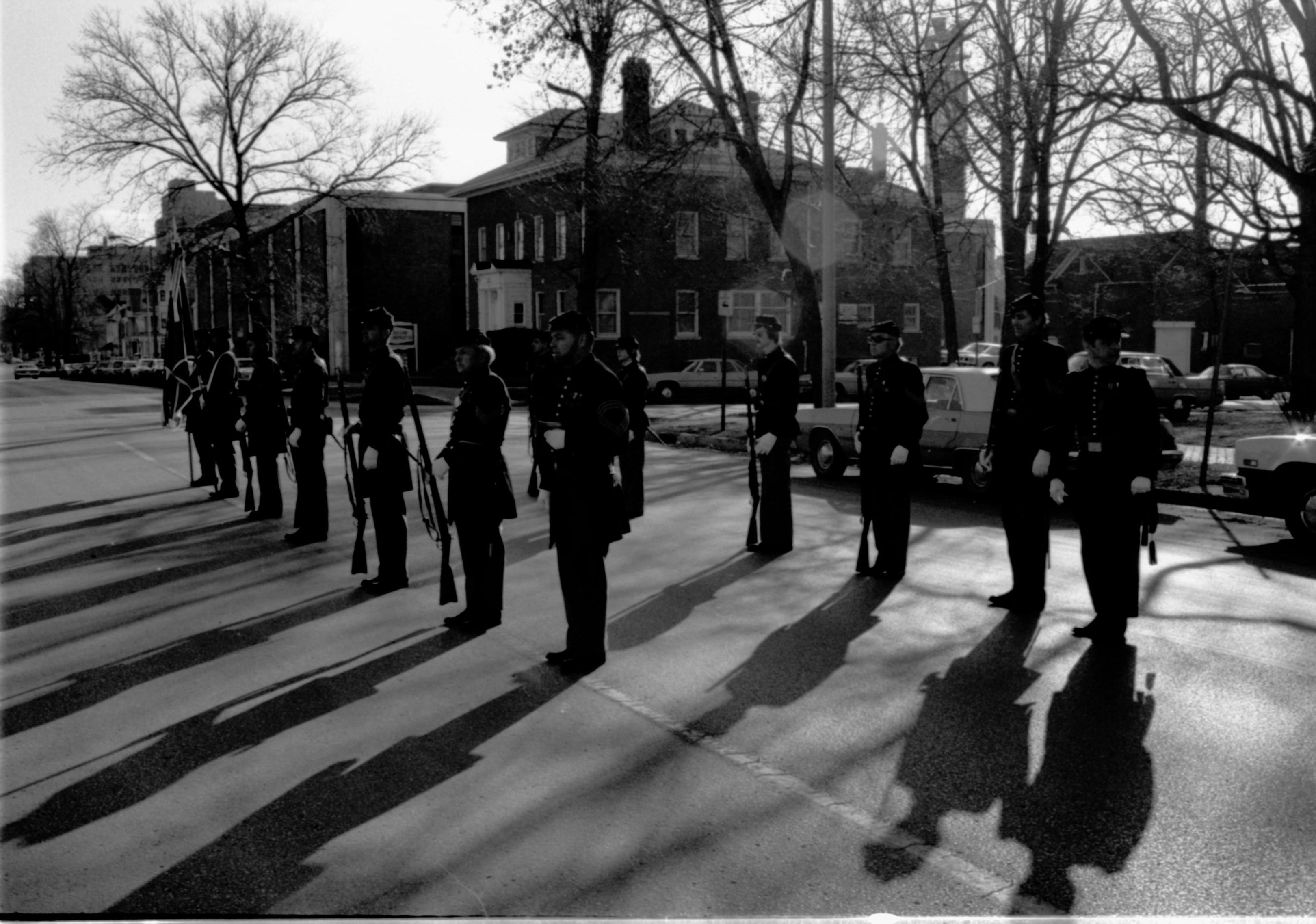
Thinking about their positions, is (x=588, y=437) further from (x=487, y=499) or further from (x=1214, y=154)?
(x=1214, y=154)

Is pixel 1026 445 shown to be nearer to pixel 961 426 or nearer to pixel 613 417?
pixel 613 417

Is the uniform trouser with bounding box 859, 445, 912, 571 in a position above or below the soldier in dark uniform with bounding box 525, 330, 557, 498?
below

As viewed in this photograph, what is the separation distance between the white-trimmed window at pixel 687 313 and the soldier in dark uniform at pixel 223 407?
37637 millimetres

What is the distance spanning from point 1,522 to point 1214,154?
2199 cm

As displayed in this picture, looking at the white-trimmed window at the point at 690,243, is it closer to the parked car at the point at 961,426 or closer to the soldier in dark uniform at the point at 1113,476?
the parked car at the point at 961,426

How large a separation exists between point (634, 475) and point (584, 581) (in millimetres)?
5236

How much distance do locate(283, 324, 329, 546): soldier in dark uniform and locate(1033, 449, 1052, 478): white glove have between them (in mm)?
6197

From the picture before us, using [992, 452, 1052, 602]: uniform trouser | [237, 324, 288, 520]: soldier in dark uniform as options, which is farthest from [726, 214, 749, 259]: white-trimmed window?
[992, 452, 1052, 602]: uniform trouser

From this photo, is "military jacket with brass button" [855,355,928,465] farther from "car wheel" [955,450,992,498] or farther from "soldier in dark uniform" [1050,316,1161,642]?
"car wheel" [955,450,992,498]

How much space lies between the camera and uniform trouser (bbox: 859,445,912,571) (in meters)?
9.52

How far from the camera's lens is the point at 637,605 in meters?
8.59

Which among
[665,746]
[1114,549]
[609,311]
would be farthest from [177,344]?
[609,311]

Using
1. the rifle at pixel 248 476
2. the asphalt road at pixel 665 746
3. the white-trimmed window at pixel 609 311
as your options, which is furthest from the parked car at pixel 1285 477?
the white-trimmed window at pixel 609 311

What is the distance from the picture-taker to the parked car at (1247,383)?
4725 cm
